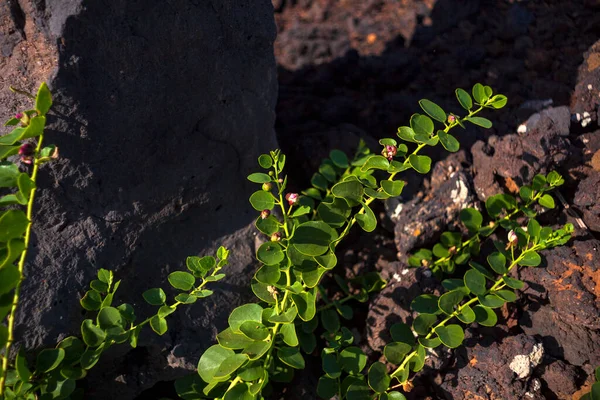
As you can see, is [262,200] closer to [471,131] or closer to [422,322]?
[422,322]

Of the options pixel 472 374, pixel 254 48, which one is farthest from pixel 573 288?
pixel 254 48

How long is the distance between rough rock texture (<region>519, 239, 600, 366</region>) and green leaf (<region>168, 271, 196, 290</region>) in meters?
1.33

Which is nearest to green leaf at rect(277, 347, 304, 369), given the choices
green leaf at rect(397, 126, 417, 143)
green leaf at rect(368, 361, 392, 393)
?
green leaf at rect(368, 361, 392, 393)

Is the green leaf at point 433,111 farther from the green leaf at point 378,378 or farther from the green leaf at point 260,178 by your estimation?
the green leaf at point 378,378

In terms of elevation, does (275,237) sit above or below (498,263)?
above

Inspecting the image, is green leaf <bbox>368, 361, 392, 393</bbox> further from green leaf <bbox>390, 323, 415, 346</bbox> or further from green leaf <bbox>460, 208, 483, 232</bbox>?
green leaf <bbox>460, 208, 483, 232</bbox>

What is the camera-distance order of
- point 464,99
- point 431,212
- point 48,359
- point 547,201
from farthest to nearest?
1. point 431,212
2. point 547,201
3. point 464,99
4. point 48,359

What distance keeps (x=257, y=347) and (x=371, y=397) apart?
52 centimetres

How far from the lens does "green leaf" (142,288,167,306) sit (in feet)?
7.20

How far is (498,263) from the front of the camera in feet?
7.82

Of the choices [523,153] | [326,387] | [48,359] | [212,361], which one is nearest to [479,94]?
[523,153]

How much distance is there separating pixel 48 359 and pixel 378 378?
1161 mm

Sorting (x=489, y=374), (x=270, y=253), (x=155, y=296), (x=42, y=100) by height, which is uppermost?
(x=42, y=100)

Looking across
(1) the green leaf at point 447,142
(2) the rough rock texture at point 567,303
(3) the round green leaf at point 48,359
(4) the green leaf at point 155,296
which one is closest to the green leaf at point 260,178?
(4) the green leaf at point 155,296
